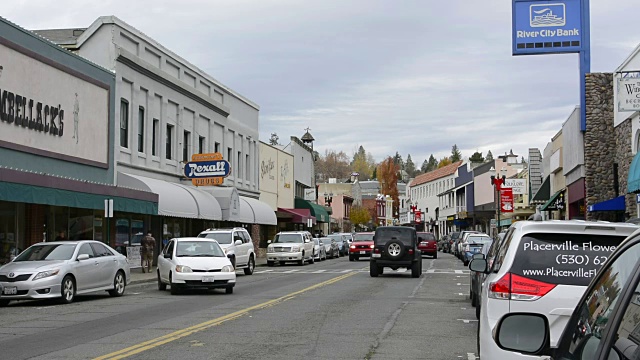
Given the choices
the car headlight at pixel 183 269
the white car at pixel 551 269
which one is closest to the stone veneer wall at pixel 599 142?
the car headlight at pixel 183 269

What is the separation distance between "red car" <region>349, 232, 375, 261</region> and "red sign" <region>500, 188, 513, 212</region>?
11.0 metres

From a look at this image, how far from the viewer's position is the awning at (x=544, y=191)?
173 feet

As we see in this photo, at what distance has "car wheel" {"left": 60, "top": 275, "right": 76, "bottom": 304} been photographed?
19641 millimetres

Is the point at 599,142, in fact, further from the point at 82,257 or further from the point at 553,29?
the point at 82,257

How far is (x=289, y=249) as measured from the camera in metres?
42.2

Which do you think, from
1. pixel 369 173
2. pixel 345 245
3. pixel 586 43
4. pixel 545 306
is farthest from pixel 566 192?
pixel 369 173

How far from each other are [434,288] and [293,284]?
4.67 meters

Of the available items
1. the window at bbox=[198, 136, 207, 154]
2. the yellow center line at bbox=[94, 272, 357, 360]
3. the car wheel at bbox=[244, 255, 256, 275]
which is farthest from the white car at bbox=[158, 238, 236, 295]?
the window at bbox=[198, 136, 207, 154]

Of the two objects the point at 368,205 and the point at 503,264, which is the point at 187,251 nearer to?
the point at 503,264

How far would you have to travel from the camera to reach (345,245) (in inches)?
2410

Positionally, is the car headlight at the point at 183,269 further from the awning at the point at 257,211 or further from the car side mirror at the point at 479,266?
the awning at the point at 257,211

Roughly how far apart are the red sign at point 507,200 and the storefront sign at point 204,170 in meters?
22.8

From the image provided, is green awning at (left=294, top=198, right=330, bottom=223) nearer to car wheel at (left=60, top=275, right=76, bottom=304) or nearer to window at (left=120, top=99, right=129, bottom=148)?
window at (left=120, top=99, right=129, bottom=148)

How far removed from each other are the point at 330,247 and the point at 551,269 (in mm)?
46045
